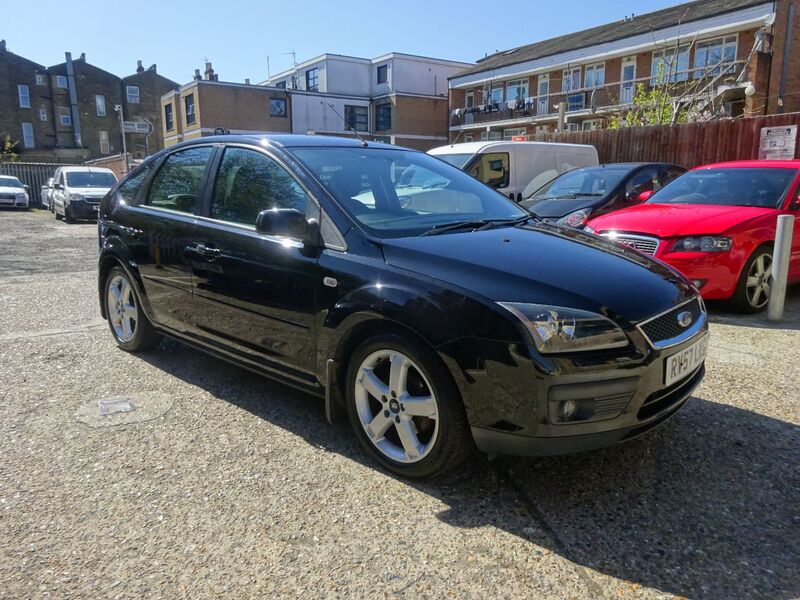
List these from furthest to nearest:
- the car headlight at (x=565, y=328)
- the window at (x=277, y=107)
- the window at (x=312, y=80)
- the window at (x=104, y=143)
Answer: the window at (x=104, y=143), the window at (x=312, y=80), the window at (x=277, y=107), the car headlight at (x=565, y=328)

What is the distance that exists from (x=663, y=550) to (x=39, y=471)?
2.91m

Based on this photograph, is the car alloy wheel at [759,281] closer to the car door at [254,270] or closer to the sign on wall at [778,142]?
the car door at [254,270]

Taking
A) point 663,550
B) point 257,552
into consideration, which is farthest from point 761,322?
point 257,552

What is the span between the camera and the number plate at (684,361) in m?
2.66

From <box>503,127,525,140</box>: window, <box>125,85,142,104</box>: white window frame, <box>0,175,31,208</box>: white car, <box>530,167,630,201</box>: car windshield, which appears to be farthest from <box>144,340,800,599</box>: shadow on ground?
<box>125,85,142,104</box>: white window frame

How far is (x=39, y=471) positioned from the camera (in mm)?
2977

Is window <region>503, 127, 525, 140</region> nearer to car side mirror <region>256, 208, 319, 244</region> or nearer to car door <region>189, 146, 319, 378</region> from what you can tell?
car door <region>189, 146, 319, 378</region>

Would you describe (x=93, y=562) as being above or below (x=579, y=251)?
below

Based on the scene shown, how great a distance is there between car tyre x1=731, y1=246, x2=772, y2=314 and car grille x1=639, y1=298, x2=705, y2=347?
133 inches

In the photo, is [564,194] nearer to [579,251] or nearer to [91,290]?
[579,251]

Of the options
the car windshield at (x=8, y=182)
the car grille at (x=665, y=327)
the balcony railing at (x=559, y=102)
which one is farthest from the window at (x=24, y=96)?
the car grille at (x=665, y=327)

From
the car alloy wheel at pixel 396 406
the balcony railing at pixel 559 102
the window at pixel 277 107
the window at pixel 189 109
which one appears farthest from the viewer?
the window at pixel 277 107

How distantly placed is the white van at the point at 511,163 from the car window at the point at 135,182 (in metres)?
5.83

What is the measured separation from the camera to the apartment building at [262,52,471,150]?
43812 millimetres
